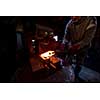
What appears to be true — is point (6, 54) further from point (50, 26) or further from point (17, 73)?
point (50, 26)

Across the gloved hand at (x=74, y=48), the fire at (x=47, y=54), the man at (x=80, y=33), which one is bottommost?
the fire at (x=47, y=54)

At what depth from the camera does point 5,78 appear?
2.41 m

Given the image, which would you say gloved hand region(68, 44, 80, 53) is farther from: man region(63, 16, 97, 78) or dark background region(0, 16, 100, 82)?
dark background region(0, 16, 100, 82)

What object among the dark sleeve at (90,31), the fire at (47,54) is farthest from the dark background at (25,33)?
the fire at (47,54)

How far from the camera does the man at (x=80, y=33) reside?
7.68ft

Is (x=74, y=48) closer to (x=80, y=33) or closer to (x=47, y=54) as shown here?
(x=80, y=33)

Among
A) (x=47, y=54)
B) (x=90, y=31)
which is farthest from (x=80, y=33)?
(x=47, y=54)

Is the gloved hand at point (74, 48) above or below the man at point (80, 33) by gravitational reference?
below

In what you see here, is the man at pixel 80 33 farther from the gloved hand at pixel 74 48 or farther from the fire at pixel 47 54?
the fire at pixel 47 54

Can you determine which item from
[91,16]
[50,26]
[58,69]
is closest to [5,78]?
[58,69]

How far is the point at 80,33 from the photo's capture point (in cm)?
236

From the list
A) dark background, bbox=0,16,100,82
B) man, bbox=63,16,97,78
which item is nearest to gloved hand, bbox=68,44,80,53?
man, bbox=63,16,97,78

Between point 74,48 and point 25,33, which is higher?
point 25,33
